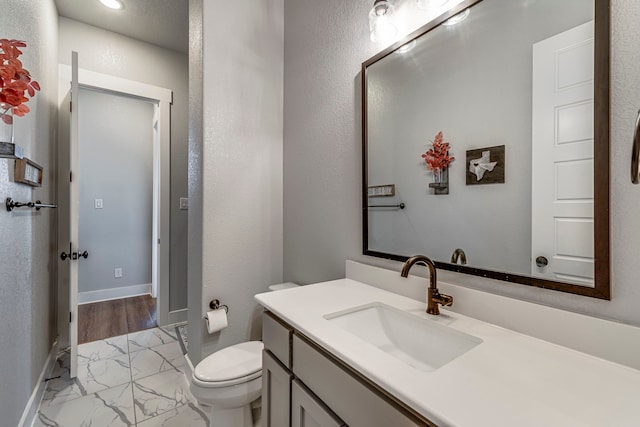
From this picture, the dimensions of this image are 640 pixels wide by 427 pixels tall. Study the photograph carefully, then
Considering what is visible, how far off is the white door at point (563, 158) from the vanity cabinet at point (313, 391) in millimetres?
578

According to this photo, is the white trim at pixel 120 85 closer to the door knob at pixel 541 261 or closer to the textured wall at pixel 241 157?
the textured wall at pixel 241 157

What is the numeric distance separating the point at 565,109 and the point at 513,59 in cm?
24

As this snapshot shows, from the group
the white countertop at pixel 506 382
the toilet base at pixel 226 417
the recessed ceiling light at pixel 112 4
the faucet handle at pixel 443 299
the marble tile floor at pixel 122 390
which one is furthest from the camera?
the recessed ceiling light at pixel 112 4

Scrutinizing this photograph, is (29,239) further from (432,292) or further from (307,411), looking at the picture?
(432,292)

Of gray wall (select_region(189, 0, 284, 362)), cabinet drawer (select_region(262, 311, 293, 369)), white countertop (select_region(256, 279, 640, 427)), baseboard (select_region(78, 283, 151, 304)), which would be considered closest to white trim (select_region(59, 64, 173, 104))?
gray wall (select_region(189, 0, 284, 362))

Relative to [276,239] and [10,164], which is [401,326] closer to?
[276,239]

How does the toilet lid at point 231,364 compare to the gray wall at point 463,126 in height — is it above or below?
below

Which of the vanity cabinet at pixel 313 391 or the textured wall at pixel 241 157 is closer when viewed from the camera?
the vanity cabinet at pixel 313 391

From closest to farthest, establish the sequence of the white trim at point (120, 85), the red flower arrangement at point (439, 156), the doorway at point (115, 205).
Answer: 1. the red flower arrangement at point (439, 156)
2. the white trim at point (120, 85)
3. the doorway at point (115, 205)

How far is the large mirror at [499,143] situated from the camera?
27.5 inches

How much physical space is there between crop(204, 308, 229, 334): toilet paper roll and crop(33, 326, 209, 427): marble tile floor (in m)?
0.54

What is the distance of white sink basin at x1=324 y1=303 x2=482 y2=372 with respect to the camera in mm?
837

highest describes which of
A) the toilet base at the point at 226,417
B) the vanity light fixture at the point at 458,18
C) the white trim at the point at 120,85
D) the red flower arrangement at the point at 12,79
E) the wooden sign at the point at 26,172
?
the white trim at the point at 120,85

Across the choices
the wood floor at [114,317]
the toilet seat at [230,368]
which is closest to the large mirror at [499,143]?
the toilet seat at [230,368]
